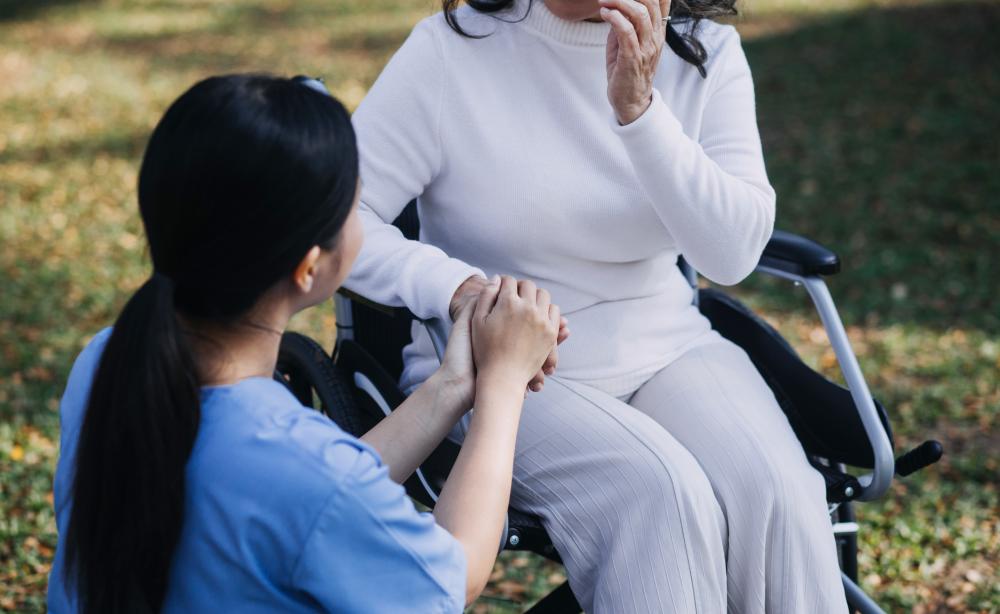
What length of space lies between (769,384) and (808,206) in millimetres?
4190

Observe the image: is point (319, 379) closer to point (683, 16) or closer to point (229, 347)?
point (229, 347)

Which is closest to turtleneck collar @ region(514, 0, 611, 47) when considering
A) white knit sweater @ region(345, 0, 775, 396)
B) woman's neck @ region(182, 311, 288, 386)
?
white knit sweater @ region(345, 0, 775, 396)

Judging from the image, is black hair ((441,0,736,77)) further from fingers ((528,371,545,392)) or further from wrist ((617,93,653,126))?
fingers ((528,371,545,392))

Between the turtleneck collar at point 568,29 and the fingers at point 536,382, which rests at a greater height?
the turtleneck collar at point 568,29

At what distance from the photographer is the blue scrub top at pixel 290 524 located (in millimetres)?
1190

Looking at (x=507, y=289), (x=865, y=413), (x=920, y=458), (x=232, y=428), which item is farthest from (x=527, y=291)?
(x=920, y=458)

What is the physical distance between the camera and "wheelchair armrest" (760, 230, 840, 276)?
84.6 inches

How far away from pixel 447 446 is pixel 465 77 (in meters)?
0.70

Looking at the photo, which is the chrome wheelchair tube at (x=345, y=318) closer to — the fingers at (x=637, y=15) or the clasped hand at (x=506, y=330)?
the clasped hand at (x=506, y=330)

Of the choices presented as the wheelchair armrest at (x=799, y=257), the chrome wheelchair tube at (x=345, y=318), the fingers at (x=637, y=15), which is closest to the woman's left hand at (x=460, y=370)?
the fingers at (x=637, y=15)

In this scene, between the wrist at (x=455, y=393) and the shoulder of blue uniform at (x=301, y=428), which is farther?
the wrist at (x=455, y=393)

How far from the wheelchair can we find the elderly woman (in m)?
0.09

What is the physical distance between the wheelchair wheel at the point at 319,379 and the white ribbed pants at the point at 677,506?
1.13ft

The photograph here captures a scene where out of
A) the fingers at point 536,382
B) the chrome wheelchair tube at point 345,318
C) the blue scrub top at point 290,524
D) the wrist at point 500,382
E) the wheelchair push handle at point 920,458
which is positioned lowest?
the wheelchair push handle at point 920,458
